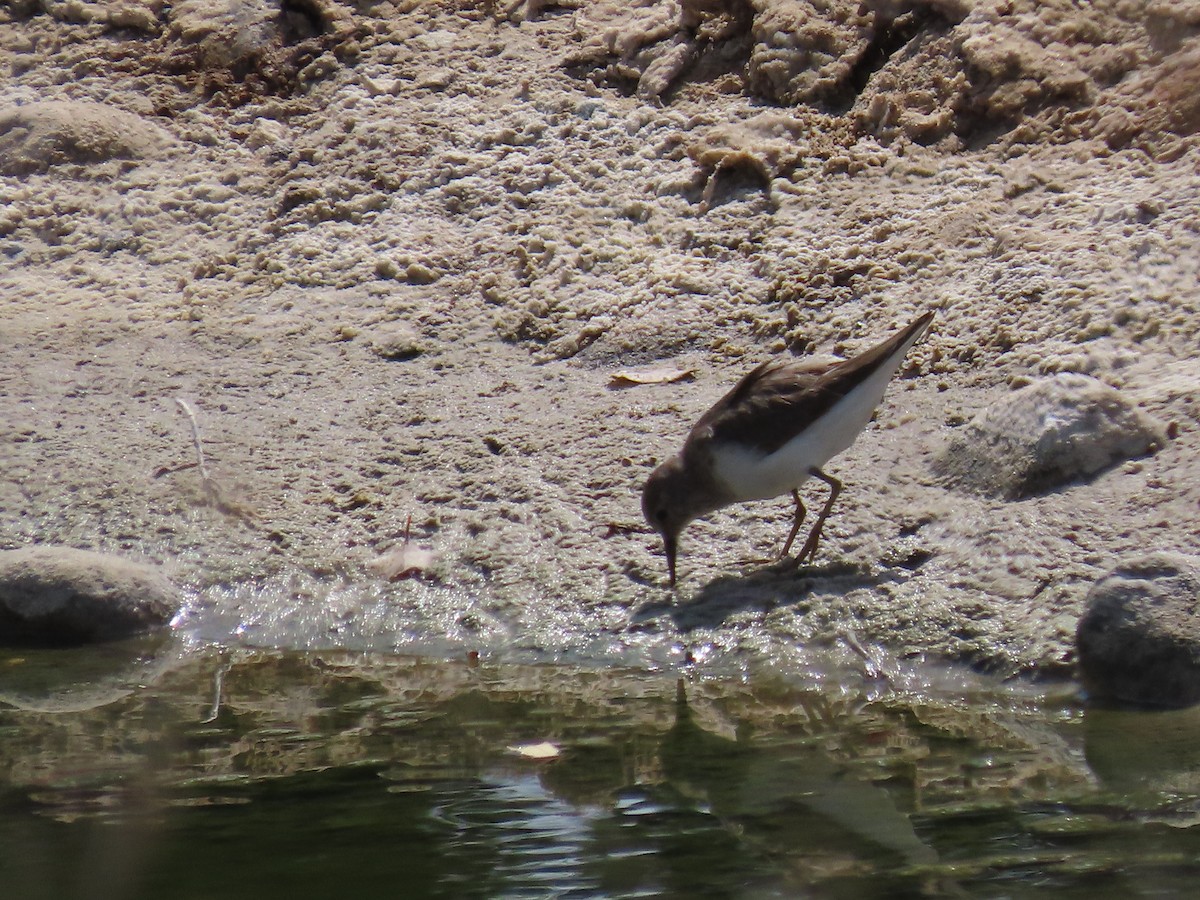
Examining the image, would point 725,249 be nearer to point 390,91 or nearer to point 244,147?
point 390,91

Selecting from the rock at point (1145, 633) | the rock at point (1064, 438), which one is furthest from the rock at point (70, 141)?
the rock at point (1145, 633)

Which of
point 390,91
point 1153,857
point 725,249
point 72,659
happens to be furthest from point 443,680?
point 390,91

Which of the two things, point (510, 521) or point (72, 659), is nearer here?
point (72, 659)

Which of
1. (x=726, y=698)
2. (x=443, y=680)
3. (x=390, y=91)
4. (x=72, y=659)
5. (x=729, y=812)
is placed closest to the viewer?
(x=729, y=812)

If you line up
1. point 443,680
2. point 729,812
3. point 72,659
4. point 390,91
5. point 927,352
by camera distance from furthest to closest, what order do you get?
1. point 390,91
2. point 927,352
3. point 72,659
4. point 443,680
5. point 729,812

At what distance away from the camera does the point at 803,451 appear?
20.8 feet

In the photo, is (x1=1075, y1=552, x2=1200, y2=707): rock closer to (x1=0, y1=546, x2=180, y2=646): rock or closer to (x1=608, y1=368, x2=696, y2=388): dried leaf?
(x1=608, y1=368, x2=696, y2=388): dried leaf

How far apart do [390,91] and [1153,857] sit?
292 inches

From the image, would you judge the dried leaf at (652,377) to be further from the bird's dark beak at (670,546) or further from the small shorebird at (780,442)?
the bird's dark beak at (670,546)

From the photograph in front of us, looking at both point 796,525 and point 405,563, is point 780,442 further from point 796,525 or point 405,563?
point 405,563

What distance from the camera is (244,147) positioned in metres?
10.1

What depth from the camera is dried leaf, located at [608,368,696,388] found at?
7859 mm

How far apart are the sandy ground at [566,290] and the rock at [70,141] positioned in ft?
0.10

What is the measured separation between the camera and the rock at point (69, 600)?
6488 mm
